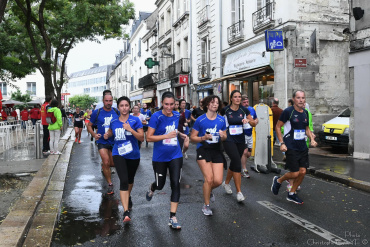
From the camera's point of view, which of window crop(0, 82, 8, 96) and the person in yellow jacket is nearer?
the person in yellow jacket

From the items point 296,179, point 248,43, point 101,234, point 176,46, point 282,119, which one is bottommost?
point 101,234

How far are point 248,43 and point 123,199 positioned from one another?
1405 cm

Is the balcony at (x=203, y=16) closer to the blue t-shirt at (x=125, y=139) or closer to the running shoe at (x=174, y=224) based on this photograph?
the blue t-shirt at (x=125, y=139)

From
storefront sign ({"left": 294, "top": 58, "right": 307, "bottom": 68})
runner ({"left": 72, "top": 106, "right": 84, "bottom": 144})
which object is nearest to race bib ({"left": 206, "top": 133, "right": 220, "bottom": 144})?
storefront sign ({"left": 294, "top": 58, "right": 307, "bottom": 68})

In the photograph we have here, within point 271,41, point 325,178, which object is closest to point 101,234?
point 325,178

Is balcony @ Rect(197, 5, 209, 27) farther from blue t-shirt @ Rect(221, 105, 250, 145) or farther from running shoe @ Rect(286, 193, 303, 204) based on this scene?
running shoe @ Rect(286, 193, 303, 204)

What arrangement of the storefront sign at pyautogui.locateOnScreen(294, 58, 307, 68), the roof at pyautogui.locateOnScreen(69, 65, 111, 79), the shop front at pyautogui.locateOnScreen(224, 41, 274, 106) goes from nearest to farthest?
the storefront sign at pyautogui.locateOnScreen(294, 58, 307, 68) → the shop front at pyautogui.locateOnScreen(224, 41, 274, 106) → the roof at pyautogui.locateOnScreen(69, 65, 111, 79)

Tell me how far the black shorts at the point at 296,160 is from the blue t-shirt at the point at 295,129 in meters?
0.06

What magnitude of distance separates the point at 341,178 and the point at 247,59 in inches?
435

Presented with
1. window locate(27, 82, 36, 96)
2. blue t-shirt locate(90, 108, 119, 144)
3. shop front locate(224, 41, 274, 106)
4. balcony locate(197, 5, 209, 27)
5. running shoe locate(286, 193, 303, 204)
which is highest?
balcony locate(197, 5, 209, 27)

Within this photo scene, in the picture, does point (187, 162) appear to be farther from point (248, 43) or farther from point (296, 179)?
point (248, 43)

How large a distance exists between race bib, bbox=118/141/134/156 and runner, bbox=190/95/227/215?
33.1 inches

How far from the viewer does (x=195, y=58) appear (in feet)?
84.4

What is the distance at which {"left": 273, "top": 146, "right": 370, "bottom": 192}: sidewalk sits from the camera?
7294mm
